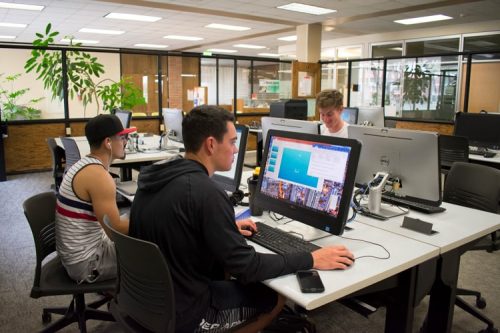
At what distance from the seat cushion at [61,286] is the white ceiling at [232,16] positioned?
19.0 feet

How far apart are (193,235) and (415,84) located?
914cm

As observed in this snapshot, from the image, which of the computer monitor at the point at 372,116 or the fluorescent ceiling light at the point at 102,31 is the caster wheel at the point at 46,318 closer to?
the computer monitor at the point at 372,116

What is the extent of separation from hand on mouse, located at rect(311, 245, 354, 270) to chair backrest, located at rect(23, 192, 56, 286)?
1.29 metres

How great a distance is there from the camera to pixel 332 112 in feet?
10.2

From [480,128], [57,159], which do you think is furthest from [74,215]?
[480,128]

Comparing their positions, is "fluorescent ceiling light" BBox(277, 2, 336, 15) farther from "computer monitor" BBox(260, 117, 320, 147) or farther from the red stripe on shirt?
the red stripe on shirt

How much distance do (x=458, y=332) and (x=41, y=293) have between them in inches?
85.3

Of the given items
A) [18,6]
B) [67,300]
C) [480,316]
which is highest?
[18,6]

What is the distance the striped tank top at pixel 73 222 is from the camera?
188 centimetres

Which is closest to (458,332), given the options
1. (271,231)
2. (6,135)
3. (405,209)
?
(405,209)

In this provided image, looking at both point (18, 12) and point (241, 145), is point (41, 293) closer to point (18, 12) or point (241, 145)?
point (241, 145)

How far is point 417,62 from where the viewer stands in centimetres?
916

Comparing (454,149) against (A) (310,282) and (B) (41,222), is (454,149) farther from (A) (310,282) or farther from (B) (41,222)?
(B) (41,222)

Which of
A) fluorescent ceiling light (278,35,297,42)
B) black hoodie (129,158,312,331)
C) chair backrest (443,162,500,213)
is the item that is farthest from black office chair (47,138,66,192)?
fluorescent ceiling light (278,35,297,42)
